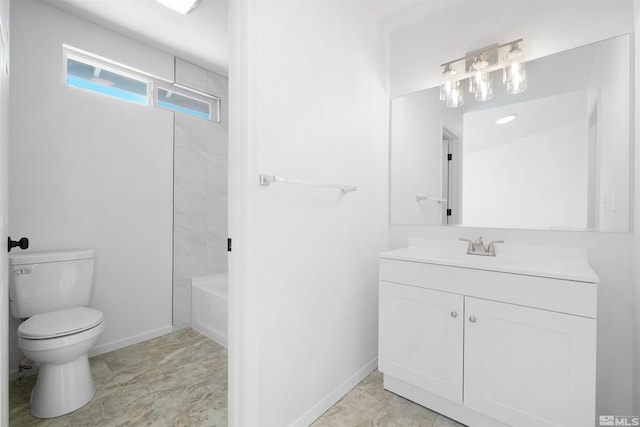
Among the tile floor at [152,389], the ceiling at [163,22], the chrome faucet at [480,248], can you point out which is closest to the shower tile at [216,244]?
the tile floor at [152,389]

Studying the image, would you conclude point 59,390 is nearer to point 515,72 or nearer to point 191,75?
point 191,75

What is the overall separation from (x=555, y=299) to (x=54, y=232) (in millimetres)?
2857

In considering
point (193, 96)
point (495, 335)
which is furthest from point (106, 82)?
point (495, 335)

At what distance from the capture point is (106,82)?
7.59 ft

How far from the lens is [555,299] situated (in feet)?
4.00

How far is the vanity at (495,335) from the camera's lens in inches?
46.6

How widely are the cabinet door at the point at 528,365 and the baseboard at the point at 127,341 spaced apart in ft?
7.66

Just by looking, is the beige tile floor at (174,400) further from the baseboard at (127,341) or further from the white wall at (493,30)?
the white wall at (493,30)

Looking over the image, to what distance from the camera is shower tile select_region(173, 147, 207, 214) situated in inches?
104

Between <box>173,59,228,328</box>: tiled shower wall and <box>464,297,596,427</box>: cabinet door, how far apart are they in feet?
7.54

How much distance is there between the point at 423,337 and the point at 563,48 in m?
1.69

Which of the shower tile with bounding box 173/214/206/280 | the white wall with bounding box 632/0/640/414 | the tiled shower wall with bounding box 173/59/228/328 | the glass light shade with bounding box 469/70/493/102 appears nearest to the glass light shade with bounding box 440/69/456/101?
the glass light shade with bounding box 469/70/493/102

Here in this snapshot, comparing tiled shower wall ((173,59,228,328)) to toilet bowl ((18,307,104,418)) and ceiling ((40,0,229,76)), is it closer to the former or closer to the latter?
ceiling ((40,0,229,76))

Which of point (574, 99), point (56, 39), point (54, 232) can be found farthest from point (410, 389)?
point (56, 39)
